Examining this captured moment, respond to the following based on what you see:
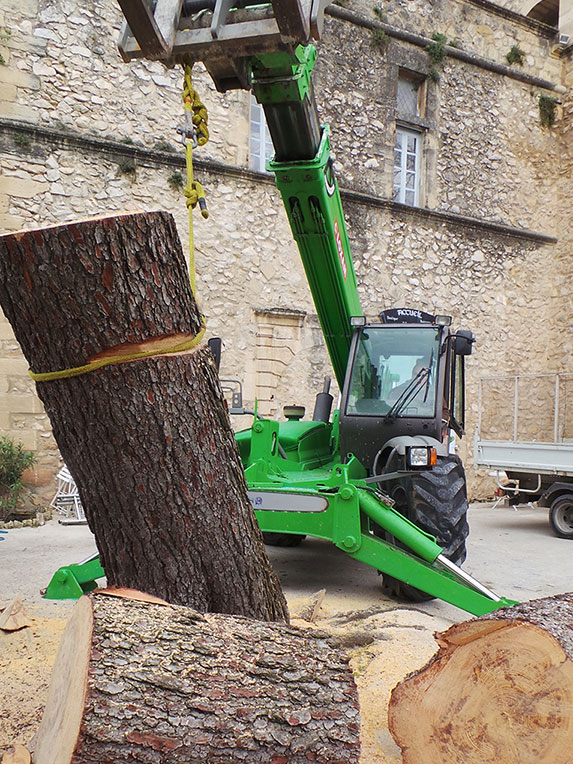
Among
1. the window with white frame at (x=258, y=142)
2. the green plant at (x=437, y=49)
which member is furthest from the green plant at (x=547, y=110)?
the window with white frame at (x=258, y=142)

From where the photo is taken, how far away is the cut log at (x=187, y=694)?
1608 millimetres

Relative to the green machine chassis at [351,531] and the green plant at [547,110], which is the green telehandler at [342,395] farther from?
the green plant at [547,110]

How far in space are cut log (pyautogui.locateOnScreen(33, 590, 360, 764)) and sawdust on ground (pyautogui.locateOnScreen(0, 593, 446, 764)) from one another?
0.50m

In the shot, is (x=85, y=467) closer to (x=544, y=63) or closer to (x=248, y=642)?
(x=248, y=642)

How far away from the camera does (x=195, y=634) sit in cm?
188

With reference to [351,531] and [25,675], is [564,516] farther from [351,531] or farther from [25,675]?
[25,675]

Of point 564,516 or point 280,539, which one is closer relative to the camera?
point 280,539

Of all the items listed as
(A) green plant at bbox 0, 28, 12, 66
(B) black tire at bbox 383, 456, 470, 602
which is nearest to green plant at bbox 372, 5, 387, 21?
(A) green plant at bbox 0, 28, 12, 66

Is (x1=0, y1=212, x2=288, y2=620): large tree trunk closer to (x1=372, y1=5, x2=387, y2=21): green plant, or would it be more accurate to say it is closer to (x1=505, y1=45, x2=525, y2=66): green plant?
(x1=372, y1=5, x2=387, y2=21): green plant

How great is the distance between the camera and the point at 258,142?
9.20m

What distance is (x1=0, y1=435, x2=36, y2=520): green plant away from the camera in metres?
7.14

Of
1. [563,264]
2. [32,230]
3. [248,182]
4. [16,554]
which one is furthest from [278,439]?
[563,264]

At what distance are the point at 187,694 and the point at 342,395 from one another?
131 inches

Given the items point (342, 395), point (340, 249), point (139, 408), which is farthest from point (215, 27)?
point (342, 395)
